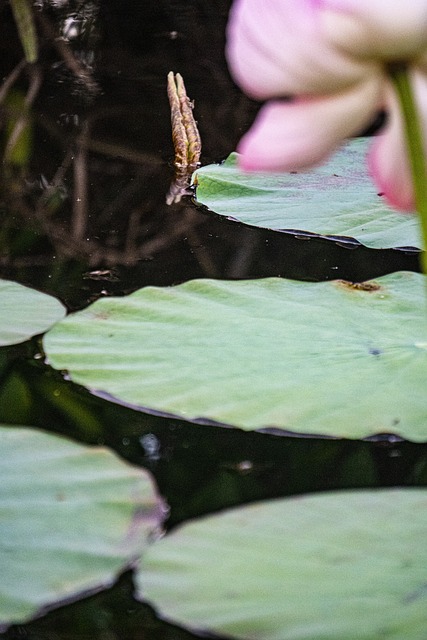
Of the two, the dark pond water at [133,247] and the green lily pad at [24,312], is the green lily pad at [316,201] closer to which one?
the dark pond water at [133,247]

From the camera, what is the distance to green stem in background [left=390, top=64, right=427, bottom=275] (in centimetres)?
42

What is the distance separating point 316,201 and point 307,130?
3.21 feet

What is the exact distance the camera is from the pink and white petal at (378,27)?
41cm

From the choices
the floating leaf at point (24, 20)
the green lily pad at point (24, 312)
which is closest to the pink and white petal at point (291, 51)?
the green lily pad at point (24, 312)

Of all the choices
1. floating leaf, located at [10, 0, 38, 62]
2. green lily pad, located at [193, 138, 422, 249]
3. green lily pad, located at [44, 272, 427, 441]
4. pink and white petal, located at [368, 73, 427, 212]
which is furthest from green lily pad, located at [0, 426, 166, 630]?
floating leaf, located at [10, 0, 38, 62]

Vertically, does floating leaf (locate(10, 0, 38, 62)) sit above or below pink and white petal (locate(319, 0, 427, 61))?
below

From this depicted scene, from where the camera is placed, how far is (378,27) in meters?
0.41

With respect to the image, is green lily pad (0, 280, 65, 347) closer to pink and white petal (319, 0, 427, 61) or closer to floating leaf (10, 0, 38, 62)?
pink and white petal (319, 0, 427, 61)

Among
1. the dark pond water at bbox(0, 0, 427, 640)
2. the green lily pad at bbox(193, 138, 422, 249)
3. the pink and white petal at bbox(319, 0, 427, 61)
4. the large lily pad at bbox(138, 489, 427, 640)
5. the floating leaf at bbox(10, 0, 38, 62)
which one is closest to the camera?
the pink and white petal at bbox(319, 0, 427, 61)

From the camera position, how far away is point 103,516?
0.70 metres

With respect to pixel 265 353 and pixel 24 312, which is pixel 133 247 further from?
pixel 265 353

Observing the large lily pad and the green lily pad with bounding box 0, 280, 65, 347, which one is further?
the green lily pad with bounding box 0, 280, 65, 347

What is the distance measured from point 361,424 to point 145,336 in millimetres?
271

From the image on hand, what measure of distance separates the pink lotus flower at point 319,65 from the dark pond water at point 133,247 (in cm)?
34
